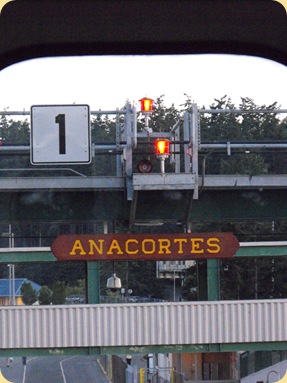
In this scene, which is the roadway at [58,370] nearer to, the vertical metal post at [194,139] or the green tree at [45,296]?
the green tree at [45,296]

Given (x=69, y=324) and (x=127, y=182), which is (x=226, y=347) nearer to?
(x=69, y=324)

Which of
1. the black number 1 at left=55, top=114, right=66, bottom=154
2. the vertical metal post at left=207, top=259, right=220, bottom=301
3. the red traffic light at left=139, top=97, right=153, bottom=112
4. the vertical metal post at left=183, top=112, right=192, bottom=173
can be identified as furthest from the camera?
the vertical metal post at left=207, top=259, right=220, bottom=301

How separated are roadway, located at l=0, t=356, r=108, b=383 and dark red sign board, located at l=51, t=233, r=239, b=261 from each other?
22 centimetres

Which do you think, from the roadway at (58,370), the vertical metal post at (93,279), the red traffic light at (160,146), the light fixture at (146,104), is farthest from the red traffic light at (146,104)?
the roadway at (58,370)

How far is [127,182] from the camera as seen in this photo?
6.40 ft

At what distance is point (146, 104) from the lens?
189cm

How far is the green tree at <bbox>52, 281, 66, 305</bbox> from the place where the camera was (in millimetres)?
1994

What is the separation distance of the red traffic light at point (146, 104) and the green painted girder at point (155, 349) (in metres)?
0.57

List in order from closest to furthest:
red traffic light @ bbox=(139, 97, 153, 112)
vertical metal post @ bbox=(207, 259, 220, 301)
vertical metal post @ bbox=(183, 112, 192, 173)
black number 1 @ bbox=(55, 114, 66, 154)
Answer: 1. black number 1 @ bbox=(55, 114, 66, 154)
2. red traffic light @ bbox=(139, 97, 153, 112)
3. vertical metal post @ bbox=(183, 112, 192, 173)
4. vertical metal post @ bbox=(207, 259, 220, 301)

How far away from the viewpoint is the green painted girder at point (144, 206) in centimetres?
185

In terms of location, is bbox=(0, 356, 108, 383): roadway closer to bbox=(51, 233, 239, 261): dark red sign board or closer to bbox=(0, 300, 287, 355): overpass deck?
bbox=(0, 300, 287, 355): overpass deck

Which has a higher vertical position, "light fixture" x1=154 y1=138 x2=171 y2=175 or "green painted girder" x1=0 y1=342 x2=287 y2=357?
"light fixture" x1=154 y1=138 x2=171 y2=175

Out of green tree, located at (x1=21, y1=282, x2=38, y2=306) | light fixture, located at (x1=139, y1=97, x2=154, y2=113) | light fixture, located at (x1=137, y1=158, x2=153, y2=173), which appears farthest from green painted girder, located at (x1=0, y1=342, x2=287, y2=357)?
light fixture, located at (x1=139, y1=97, x2=154, y2=113)

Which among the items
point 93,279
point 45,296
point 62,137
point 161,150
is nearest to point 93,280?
point 93,279
